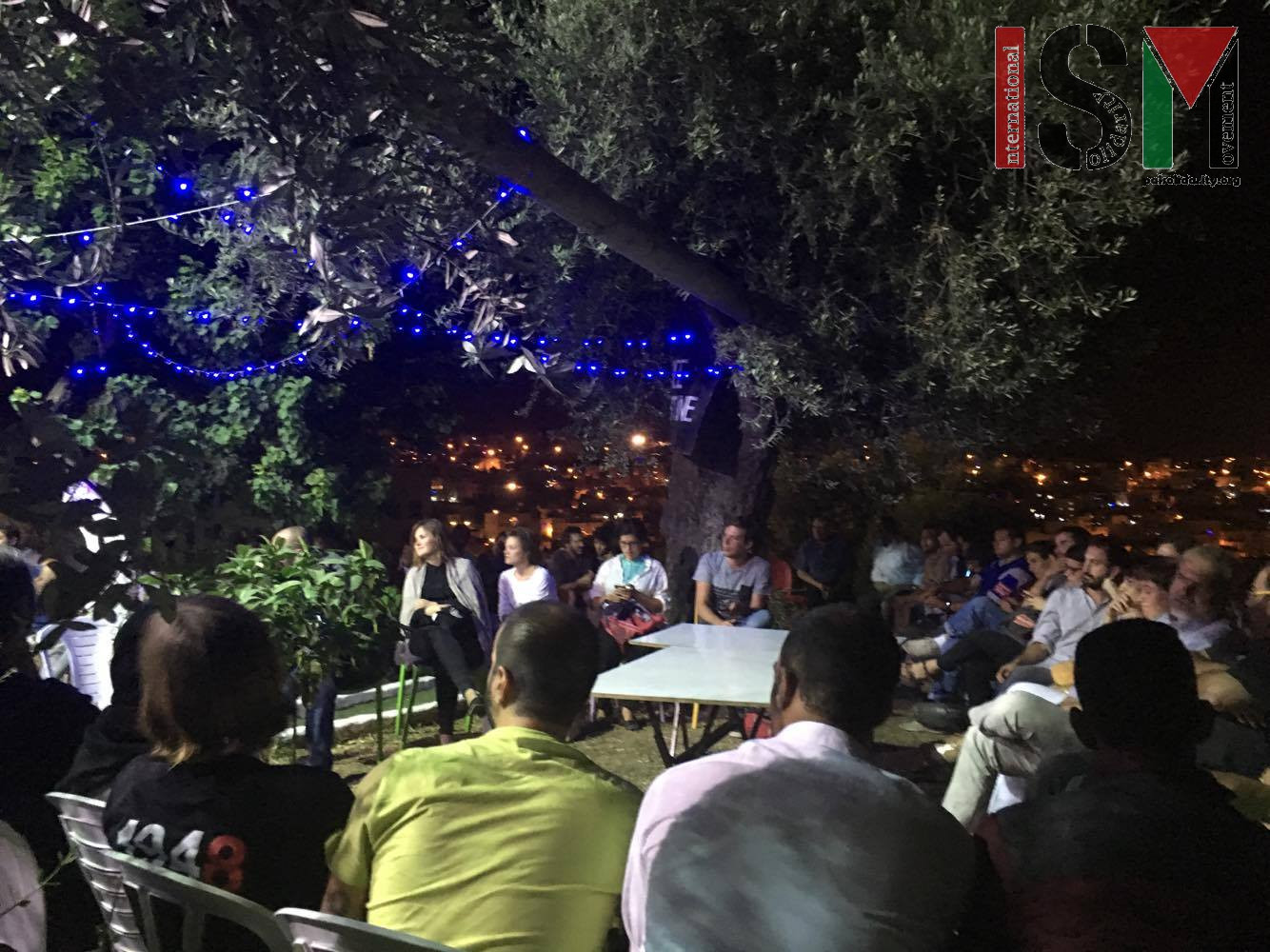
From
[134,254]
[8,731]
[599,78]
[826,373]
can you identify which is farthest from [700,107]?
[8,731]

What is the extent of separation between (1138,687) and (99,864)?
2.23m

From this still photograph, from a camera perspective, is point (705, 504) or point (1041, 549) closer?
point (705, 504)

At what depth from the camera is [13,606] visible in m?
2.62

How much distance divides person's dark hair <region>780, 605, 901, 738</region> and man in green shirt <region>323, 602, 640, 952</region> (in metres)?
0.43

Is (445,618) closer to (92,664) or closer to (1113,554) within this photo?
(92,664)

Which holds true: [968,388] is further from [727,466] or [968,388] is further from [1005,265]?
A: [727,466]

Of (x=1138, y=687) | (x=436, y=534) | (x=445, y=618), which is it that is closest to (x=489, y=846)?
(x=1138, y=687)

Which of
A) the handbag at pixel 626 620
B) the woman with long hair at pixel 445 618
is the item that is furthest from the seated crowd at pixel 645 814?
the handbag at pixel 626 620

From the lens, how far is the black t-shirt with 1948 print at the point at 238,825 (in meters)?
2.16

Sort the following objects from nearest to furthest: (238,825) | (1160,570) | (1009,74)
Answer: (238,825) → (1160,570) → (1009,74)

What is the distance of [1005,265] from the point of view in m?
6.71

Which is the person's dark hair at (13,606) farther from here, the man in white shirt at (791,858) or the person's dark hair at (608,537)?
the person's dark hair at (608,537)

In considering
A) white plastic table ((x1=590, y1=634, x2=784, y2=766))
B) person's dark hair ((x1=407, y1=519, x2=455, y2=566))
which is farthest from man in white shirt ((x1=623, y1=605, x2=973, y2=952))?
person's dark hair ((x1=407, y1=519, x2=455, y2=566))

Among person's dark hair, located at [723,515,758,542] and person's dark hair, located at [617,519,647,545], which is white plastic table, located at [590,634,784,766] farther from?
person's dark hair, located at [723,515,758,542]
